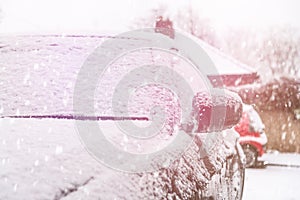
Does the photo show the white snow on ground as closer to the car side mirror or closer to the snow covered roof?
the car side mirror

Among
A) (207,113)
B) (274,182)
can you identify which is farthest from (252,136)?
(207,113)

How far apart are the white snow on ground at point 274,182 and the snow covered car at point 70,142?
11.3 ft

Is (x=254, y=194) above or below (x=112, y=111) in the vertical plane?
below

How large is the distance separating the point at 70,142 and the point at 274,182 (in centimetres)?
746

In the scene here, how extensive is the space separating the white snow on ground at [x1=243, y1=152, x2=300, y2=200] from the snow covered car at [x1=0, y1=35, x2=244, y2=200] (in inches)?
135

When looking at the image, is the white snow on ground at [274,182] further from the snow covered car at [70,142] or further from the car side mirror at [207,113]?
the car side mirror at [207,113]

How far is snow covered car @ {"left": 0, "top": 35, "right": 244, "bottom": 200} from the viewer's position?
1.69 meters

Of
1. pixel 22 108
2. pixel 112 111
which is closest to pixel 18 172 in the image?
pixel 112 111


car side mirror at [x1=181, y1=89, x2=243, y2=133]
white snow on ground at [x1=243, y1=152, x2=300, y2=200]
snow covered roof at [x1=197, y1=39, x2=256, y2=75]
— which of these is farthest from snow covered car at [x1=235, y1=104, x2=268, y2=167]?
car side mirror at [x1=181, y1=89, x2=243, y2=133]

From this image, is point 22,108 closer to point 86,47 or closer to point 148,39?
point 86,47

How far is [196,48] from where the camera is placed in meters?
4.17

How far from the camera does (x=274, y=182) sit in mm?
8844

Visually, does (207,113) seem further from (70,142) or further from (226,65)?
(226,65)

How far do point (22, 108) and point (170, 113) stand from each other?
874 mm
